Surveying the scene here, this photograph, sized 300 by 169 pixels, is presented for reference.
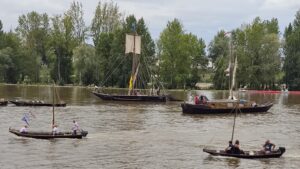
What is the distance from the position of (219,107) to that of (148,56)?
85431 mm

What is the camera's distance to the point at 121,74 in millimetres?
172375

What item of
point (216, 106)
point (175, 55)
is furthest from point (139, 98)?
point (175, 55)

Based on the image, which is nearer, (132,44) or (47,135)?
(47,135)

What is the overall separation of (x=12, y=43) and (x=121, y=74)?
47.7 meters

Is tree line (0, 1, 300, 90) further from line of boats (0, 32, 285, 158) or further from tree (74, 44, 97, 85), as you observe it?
line of boats (0, 32, 285, 158)

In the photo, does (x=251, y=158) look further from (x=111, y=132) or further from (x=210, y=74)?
(x=210, y=74)

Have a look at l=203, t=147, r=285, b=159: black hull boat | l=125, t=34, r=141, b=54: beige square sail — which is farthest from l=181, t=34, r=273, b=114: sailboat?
l=203, t=147, r=285, b=159: black hull boat

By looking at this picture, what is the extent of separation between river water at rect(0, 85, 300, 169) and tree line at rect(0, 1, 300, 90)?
7456 cm

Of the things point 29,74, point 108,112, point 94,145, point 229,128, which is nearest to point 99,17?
point 29,74

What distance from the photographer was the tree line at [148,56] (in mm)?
167750

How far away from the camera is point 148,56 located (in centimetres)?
17225

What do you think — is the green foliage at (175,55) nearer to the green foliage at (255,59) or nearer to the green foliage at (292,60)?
the green foliage at (255,59)

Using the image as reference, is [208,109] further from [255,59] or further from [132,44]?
[255,59]

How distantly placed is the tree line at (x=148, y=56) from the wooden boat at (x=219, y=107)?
2580 inches
